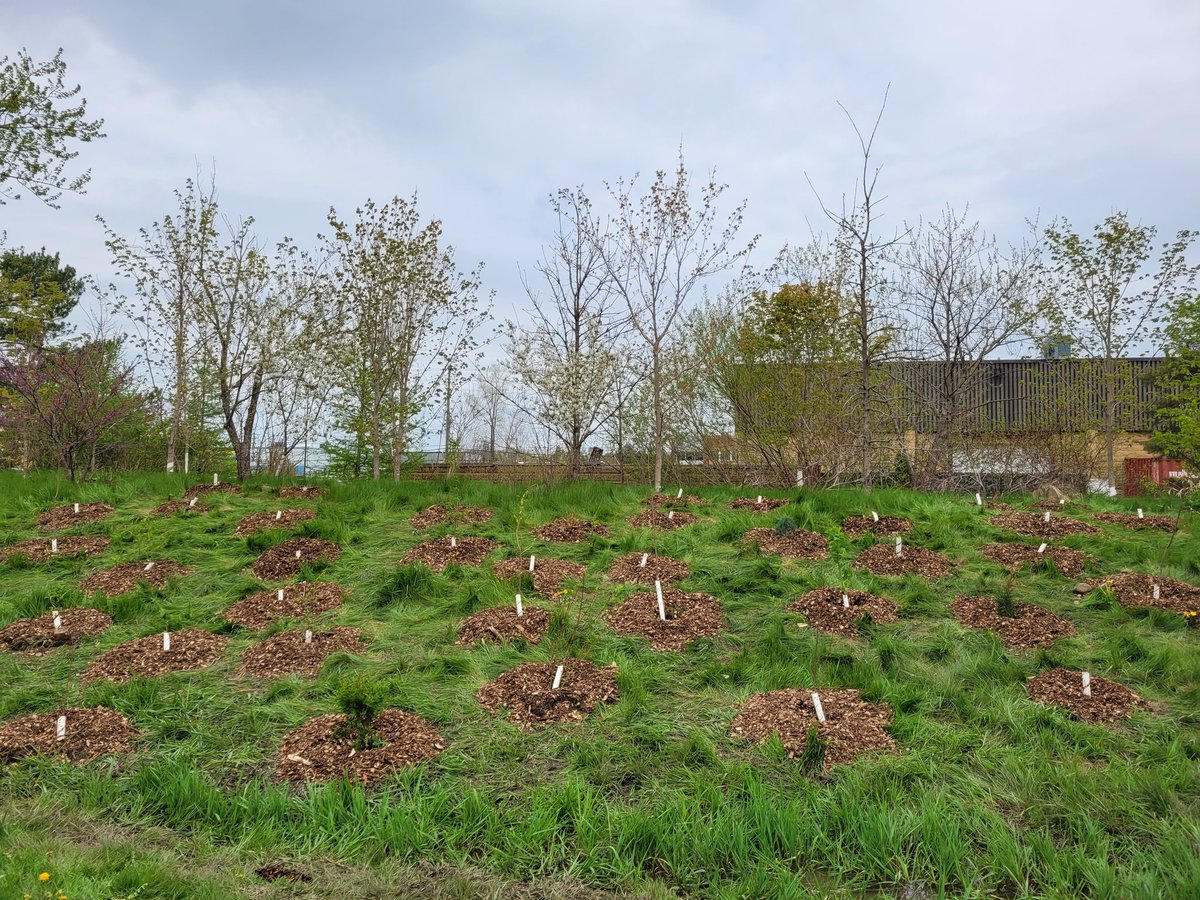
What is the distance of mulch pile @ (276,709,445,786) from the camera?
129 inches

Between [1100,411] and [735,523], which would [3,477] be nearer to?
[735,523]

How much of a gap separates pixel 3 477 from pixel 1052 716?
470 inches

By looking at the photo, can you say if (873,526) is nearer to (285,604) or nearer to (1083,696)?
(1083,696)

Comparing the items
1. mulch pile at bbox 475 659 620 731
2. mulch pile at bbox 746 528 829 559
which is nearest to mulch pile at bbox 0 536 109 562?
mulch pile at bbox 475 659 620 731

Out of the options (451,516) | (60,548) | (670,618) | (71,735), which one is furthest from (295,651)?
(60,548)

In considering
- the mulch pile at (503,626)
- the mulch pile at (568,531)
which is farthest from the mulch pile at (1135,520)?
the mulch pile at (503,626)

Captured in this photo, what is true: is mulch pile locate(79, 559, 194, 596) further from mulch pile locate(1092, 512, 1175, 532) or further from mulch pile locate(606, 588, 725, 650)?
mulch pile locate(1092, 512, 1175, 532)

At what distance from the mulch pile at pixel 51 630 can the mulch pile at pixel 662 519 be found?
14.4 ft

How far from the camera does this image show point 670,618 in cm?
482

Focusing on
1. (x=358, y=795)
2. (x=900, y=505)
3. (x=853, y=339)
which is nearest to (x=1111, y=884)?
(x=358, y=795)

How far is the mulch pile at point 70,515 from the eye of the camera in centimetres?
717

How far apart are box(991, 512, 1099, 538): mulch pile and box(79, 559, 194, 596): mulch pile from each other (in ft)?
24.1

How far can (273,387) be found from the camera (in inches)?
579

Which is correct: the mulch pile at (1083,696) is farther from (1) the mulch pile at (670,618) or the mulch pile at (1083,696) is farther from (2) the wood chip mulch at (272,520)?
(2) the wood chip mulch at (272,520)
